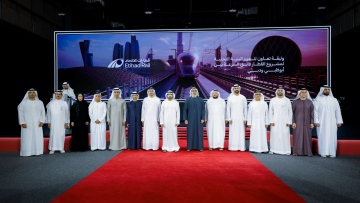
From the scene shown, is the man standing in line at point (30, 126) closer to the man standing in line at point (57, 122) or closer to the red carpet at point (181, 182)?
the man standing in line at point (57, 122)

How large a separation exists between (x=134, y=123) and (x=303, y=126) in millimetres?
3613

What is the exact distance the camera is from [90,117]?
23.1 feet

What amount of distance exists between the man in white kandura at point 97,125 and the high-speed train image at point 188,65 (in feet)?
10.5

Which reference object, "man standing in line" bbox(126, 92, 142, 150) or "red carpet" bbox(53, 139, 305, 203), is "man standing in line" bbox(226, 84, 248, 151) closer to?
"red carpet" bbox(53, 139, 305, 203)

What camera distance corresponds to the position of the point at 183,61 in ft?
31.4

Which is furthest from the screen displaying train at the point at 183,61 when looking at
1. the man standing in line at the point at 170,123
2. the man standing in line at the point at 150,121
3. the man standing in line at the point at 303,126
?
the man standing in line at the point at 303,126

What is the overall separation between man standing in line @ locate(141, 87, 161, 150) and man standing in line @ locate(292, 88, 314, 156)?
9.69 ft

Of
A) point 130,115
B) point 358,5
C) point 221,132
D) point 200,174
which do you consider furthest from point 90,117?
point 358,5

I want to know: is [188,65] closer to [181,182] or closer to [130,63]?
[130,63]

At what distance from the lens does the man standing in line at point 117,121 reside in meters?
6.95

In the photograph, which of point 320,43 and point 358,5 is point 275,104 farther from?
Result: point 358,5

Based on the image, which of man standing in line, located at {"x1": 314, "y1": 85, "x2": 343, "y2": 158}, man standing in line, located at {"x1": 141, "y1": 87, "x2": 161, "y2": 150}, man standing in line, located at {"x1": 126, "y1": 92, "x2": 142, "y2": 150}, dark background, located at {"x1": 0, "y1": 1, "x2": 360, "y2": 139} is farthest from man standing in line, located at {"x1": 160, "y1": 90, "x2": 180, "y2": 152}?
dark background, located at {"x1": 0, "y1": 1, "x2": 360, "y2": 139}

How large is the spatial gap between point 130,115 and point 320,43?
576 cm

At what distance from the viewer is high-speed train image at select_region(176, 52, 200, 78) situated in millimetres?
9539
